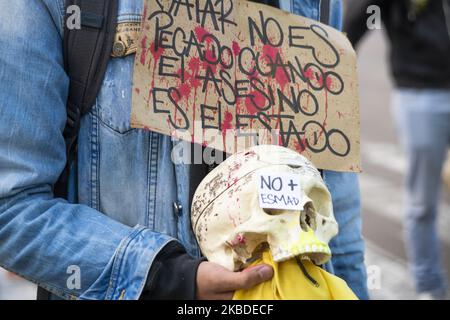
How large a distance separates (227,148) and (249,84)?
0.58 feet

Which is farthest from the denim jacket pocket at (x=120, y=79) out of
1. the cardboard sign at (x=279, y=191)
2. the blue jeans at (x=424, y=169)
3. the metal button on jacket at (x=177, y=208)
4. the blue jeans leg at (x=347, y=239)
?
the blue jeans at (x=424, y=169)

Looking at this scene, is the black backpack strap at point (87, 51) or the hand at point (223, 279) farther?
the black backpack strap at point (87, 51)

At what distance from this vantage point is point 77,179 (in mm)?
1762

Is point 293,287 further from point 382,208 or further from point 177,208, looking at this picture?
point 382,208

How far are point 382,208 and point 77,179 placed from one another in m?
4.06

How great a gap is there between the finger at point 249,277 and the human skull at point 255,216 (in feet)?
0.11

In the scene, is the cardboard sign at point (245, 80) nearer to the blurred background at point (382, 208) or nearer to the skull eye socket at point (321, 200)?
the skull eye socket at point (321, 200)

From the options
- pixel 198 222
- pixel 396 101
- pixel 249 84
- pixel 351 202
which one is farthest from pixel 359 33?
pixel 198 222

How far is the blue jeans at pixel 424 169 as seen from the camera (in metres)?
4.00

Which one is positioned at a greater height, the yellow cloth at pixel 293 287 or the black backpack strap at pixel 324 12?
the black backpack strap at pixel 324 12

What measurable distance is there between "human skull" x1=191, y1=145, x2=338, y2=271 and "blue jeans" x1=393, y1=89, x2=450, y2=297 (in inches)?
100

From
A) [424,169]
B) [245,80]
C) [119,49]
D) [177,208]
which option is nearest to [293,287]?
[177,208]

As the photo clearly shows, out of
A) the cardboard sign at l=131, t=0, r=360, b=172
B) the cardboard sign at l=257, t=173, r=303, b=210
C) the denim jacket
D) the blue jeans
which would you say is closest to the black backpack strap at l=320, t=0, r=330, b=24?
the cardboard sign at l=131, t=0, r=360, b=172

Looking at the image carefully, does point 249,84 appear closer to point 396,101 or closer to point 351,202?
point 351,202
